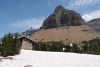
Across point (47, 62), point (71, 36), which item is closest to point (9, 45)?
point (47, 62)

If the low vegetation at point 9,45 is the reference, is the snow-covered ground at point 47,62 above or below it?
below

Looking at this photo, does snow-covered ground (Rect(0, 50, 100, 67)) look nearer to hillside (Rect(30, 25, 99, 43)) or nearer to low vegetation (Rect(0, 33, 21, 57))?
low vegetation (Rect(0, 33, 21, 57))

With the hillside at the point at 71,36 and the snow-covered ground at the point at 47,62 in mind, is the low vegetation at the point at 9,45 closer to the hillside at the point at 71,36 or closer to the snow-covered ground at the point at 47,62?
the snow-covered ground at the point at 47,62

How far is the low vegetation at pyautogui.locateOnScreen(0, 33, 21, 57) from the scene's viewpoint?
107ft

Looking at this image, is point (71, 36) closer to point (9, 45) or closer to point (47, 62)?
point (9, 45)

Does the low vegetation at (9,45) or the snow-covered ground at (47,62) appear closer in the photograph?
the snow-covered ground at (47,62)

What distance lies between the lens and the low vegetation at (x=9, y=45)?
32.5 m

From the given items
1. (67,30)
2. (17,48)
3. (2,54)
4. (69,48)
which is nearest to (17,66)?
(2,54)

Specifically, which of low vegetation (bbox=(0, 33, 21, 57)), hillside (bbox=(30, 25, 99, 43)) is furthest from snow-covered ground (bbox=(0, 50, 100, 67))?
hillside (bbox=(30, 25, 99, 43))

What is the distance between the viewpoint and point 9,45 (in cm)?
3428

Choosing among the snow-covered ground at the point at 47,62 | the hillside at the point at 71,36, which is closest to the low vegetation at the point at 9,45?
the snow-covered ground at the point at 47,62

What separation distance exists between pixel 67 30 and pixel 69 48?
13483 centimetres

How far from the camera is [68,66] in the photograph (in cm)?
2359

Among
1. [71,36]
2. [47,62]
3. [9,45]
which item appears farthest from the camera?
[71,36]
